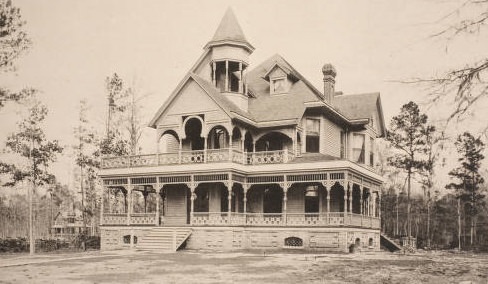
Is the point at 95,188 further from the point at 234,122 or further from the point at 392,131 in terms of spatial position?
the point at 392,131

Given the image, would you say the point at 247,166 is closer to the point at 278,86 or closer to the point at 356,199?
the point at 278,86

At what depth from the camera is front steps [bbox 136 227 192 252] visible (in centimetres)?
2889

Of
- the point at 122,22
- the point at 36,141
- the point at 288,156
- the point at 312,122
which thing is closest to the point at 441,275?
the point at 122,22

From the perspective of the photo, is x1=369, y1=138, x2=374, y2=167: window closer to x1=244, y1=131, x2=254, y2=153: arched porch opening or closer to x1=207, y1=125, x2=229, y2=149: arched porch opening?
x1=244, y1=131, x2=254, y2=153: arched porch opening

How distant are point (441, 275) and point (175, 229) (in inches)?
650

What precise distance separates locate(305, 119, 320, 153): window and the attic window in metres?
2.74

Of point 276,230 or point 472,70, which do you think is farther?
point 276,230

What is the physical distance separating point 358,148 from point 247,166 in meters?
9.02

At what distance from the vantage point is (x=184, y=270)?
1819 cm

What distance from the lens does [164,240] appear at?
29.4 meters

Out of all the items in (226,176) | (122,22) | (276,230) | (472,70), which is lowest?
(276,230)

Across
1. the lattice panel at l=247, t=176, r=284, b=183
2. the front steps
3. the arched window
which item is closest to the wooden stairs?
the arched window

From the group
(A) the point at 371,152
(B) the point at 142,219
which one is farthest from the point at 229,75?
(A) the point at 371,152

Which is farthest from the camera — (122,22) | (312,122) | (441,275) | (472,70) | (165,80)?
(165,80)
